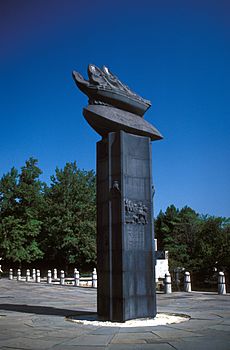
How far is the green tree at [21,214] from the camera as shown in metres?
54.3

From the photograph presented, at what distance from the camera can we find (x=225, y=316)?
40.4 ft

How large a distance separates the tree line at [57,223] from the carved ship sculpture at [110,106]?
3966 cm

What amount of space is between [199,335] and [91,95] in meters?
7.42

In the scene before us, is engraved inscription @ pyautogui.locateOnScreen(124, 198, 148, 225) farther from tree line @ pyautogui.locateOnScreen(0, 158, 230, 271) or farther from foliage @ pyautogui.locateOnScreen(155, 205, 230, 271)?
tree line @ pyautogui.locateOnScreen(0, 158, 230, 271)

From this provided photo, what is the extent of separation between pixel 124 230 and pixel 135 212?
68cm

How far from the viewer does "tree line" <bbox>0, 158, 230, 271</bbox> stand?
54.1m

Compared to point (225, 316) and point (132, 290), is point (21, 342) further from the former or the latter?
point (225, 316)

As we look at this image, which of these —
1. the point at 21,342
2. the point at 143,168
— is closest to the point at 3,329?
the point at 21,342

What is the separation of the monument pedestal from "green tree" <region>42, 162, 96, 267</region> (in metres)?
42.6

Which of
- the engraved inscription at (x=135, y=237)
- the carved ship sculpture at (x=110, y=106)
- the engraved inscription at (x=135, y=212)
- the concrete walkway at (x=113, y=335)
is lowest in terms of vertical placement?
the concrete walkway at (x=113, y=335)

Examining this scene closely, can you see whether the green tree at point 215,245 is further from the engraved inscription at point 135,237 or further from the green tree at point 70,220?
the engraved inscription at point 135,237

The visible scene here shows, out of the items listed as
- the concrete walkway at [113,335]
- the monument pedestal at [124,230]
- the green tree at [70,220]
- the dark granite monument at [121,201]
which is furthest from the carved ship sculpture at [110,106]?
the green tree at [70,220]

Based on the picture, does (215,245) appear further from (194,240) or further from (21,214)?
(21,214)

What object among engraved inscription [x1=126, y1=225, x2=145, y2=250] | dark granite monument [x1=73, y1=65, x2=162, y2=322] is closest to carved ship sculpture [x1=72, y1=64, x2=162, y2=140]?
dark granite monument [x1=73, y1=65, x2=162, y2=322]
